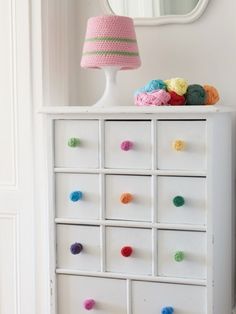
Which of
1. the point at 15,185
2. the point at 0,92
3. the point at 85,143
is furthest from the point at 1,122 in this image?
the point at 85,143

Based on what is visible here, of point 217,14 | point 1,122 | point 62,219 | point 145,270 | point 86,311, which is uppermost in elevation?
point 217,14

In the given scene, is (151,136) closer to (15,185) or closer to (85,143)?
Answer: (85,143)

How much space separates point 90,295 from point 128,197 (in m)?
0.39

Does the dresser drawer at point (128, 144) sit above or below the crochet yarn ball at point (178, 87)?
below

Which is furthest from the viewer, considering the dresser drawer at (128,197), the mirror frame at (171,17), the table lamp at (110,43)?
the mirror frame at (171,17)

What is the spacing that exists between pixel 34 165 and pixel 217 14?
95 cm

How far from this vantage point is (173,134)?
183 cm

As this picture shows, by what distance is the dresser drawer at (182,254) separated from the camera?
72.7 inches

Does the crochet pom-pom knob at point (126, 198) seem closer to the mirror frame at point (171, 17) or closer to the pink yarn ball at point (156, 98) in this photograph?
the pink yarn ball at point (156, 98)

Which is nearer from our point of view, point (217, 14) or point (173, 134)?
point (173, 134)

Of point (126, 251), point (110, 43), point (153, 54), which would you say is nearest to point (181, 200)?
point (126, 251)

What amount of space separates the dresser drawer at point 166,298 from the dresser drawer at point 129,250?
0.20 ft

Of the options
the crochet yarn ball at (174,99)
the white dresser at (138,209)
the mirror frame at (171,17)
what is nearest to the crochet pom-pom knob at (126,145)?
the white dresser at (138,209)

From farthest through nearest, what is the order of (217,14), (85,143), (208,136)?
(217,14) < (85,143) < (208,136)
